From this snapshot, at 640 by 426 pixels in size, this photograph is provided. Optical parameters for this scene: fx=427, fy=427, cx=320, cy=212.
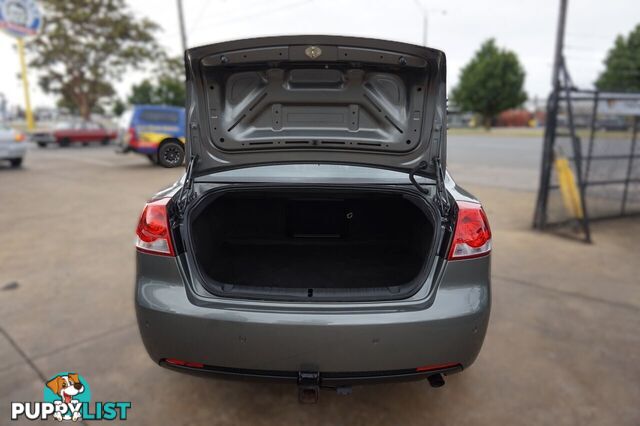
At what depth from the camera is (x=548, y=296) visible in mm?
3631

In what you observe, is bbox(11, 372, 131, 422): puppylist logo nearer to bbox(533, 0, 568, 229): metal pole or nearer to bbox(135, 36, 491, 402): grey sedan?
bbox(135, 36, 491, 402): grey sedan

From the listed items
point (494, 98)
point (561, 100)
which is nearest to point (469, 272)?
point (561, 100)

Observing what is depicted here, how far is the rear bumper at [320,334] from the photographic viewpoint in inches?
69.5

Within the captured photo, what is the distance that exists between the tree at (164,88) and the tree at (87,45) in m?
1.54

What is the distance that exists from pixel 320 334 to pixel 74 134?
27.1 metres

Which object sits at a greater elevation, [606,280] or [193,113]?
[193,113]

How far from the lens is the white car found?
12359mm

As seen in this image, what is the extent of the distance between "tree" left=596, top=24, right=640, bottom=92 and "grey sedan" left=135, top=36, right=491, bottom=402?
50.1m

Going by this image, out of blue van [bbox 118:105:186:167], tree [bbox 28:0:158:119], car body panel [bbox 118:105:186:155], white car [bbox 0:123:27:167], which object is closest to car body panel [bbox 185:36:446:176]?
blue van [bbox 118:105:186:167]

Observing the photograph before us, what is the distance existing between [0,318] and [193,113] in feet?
7.77

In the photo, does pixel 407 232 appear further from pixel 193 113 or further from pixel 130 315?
pixel 130 315

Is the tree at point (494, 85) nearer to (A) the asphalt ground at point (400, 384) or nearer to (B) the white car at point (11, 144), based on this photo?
(B) the white car at point (11, 144)

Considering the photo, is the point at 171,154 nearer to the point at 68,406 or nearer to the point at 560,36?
the point at 68,406

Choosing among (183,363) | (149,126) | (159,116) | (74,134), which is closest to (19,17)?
(74,134)
